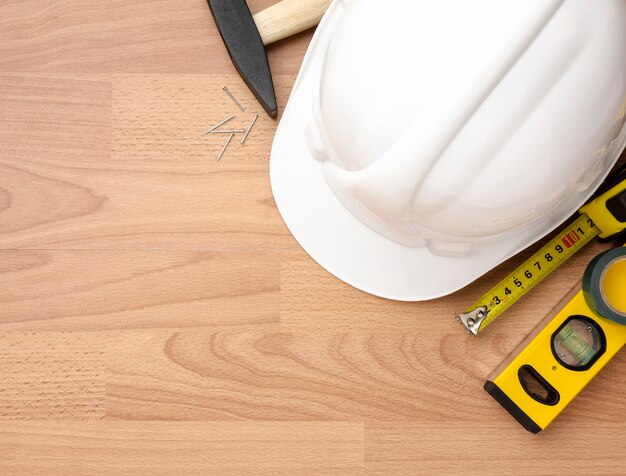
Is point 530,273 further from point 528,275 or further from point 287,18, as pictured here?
point 287,18

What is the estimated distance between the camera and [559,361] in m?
0.79

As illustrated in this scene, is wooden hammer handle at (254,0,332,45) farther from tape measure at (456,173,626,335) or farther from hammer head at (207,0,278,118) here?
tape measure at (456,173,626,335)

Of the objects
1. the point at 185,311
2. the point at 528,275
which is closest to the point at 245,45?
the point at 185,311

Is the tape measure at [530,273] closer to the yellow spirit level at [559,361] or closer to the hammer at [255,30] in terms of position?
the yellow spirit level at [559,361]

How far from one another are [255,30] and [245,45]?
2cm

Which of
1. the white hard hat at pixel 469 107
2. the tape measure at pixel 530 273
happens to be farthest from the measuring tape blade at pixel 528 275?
the white hard hat at pixel 469 107

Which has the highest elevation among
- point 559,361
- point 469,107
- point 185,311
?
point 469,107

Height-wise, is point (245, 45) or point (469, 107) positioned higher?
point (469, 107)

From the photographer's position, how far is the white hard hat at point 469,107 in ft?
1.82

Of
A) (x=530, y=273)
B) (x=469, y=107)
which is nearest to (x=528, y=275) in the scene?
(x=530, y=273)

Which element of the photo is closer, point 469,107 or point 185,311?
point 469,107

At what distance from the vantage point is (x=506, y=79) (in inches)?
21.9

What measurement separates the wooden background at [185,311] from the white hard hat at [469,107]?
169 millimetres

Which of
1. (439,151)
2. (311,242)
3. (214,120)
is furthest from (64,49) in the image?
(439,151)
